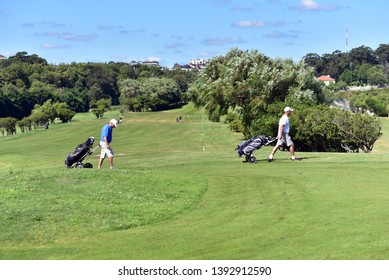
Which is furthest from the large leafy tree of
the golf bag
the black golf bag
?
the black golf bag

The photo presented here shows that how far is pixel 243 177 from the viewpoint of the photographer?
2095cm

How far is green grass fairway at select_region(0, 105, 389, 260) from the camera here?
39.3 feet

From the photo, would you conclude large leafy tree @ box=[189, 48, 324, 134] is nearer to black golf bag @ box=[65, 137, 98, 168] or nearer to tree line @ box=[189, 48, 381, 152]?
tree line @ box=[189, 48, 381, 152]

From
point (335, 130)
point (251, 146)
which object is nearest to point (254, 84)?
point (335, 130)

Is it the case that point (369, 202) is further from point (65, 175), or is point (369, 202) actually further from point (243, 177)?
point (65, 175)

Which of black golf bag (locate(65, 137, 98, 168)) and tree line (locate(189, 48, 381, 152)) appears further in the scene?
tree line (locate(189, 48, 381, 152))

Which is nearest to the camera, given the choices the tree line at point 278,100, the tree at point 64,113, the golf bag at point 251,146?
the golf bag at point 251,146

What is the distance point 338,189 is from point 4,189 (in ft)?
33.8

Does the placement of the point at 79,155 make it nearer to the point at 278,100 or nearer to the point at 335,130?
the point at 335,130

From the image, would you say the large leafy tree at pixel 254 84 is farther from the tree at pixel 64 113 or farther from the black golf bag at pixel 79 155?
the tree at pixel 64 113

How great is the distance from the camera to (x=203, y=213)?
1564cm

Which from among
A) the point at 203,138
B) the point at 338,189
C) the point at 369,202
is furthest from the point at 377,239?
the point at 203,138

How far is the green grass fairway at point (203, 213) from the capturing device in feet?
39.3

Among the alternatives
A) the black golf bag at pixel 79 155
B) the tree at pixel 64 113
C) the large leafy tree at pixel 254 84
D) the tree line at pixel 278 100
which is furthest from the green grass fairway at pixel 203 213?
the tree at pixel 64 113
